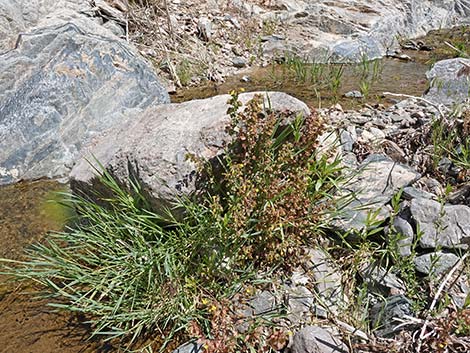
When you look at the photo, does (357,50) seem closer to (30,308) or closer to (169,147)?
(169,147)

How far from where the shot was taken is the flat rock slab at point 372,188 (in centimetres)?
293

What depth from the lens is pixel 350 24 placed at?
376 inches

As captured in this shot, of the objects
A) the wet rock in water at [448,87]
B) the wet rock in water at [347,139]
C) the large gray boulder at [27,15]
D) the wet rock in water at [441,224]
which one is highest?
the large gray boulder at [27,15]

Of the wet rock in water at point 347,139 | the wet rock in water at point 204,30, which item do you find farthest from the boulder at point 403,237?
the wet rock in water at point 204,30

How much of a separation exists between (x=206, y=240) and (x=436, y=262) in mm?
1346

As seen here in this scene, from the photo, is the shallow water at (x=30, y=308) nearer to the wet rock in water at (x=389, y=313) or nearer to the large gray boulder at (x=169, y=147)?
the large gray boulder at (x=169, y=147)

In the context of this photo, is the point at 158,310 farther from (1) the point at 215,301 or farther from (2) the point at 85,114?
(2) the point at 85,114

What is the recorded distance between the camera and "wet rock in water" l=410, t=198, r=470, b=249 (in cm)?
268

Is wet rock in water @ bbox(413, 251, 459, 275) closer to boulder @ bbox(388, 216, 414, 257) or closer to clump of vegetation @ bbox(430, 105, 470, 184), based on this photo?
boulder @ bbox(388, 216, 414, 257)

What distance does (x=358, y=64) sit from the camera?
754 centimetres

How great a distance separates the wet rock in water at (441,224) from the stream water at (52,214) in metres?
1.95

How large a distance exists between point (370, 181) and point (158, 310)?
67.6 inches

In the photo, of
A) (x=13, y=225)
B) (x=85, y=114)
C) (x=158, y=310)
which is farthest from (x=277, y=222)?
(x=85, y=114)

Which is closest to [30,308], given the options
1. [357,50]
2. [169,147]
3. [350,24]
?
[169,147]
